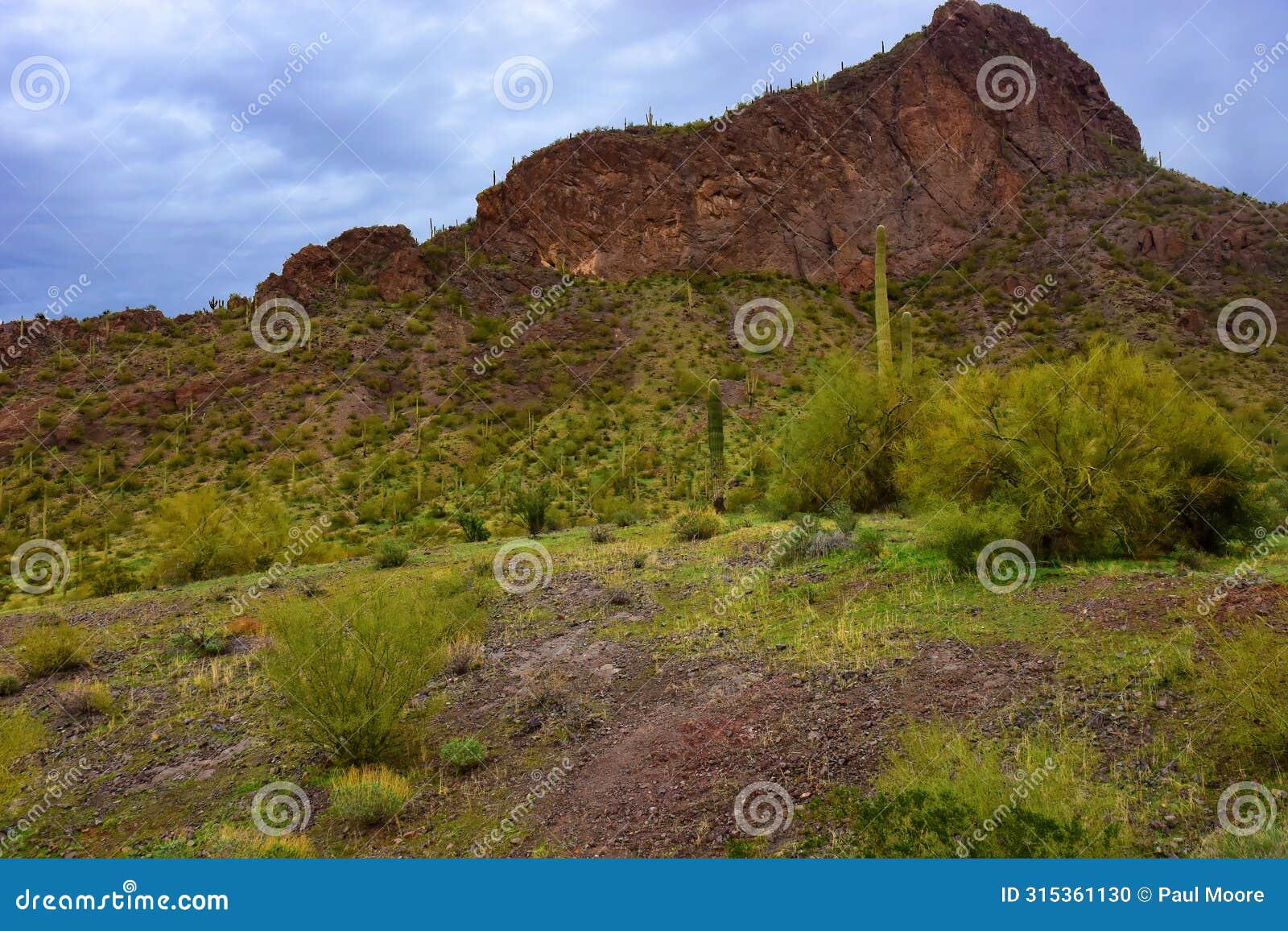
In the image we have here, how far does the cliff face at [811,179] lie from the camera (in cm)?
5494

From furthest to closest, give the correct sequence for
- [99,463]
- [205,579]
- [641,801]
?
[99,463]
[205,579]
[641,801]

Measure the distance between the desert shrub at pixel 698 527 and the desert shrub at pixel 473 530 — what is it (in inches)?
273

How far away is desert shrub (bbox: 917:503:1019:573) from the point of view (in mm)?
11703

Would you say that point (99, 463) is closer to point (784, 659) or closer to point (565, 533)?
point (565, 533)

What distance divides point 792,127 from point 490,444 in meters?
37.0

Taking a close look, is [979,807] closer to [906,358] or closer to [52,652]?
[52,652]

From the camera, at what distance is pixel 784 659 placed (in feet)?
30.7

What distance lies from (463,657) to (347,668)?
2.32 m

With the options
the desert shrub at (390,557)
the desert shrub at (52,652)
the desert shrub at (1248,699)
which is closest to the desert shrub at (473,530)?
the desert shrub at (390,557)

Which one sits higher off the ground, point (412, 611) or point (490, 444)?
point (490, 444)

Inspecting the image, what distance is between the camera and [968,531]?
11.7 metres

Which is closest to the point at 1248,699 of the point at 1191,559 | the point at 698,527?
the point at 1191,559

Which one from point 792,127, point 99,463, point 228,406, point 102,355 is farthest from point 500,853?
point 792,127

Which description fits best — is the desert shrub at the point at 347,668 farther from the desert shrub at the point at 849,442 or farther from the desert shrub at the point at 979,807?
the desert shrub at the point at 849,442
